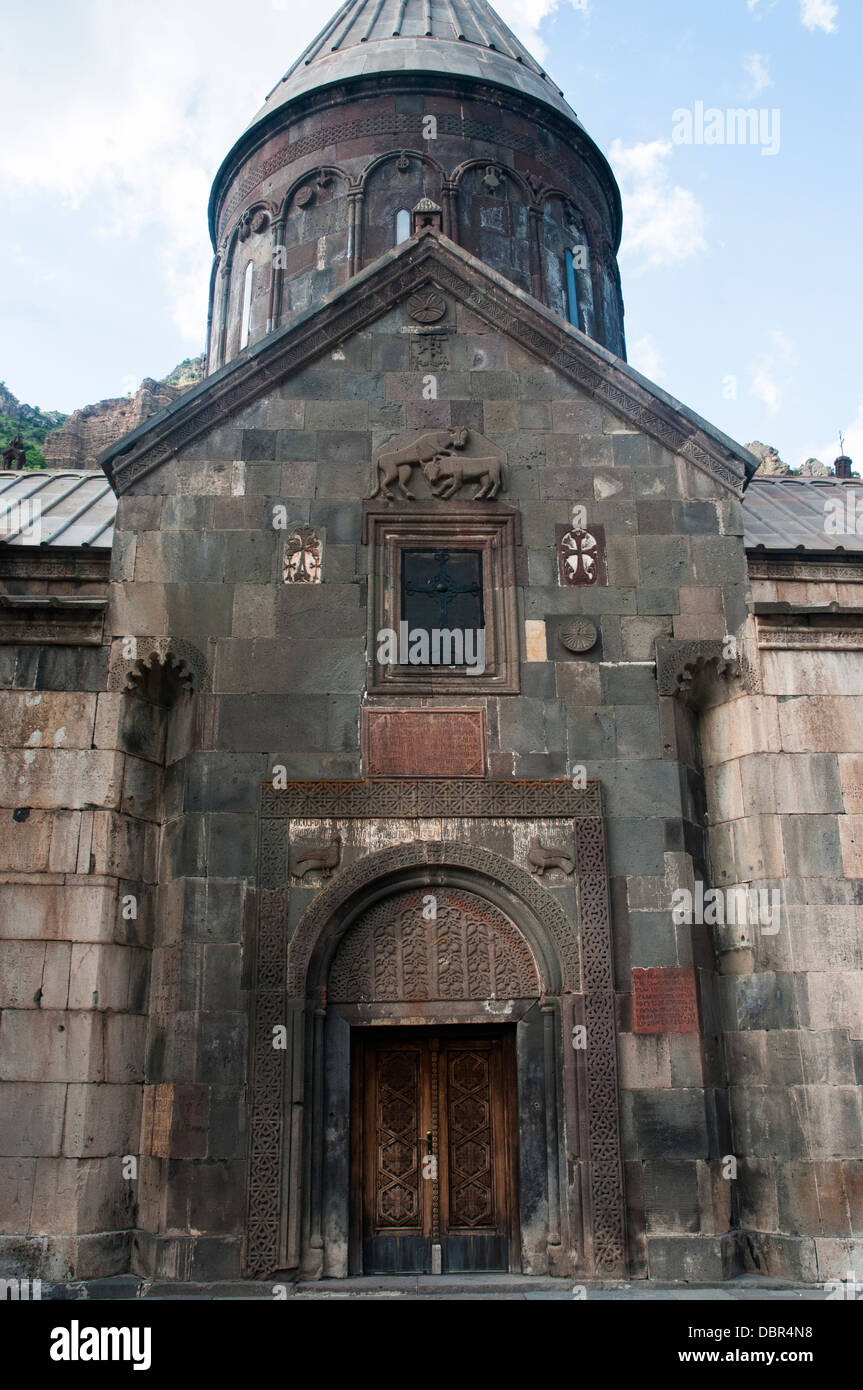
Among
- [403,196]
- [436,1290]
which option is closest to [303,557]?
[436,1290]

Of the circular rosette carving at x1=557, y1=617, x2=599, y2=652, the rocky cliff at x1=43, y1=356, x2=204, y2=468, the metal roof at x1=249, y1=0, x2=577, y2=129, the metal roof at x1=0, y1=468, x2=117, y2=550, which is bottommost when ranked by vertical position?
the circular rosette carving at x1=557, y1=617, x2=599, y2=652

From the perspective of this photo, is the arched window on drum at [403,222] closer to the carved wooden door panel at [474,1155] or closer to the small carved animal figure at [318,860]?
the small carved animal figure at [318,860]

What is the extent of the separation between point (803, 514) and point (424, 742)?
20.7ft

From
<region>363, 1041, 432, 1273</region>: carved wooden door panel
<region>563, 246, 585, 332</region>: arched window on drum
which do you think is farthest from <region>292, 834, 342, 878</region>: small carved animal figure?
<region>563, 246, 585, 332</region>: arched window on drum

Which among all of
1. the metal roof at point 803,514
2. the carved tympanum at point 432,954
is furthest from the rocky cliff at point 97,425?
the carved tympanum at point 432,954

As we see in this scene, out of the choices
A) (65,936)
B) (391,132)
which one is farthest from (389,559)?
(391,132)

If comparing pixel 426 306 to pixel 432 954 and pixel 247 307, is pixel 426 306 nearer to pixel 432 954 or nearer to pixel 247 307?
pixel 247 307

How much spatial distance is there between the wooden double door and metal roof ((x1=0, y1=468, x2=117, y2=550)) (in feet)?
17.6

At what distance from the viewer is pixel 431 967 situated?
9445 mm

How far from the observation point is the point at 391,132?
1565 centimetres

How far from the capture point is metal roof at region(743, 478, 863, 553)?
12008 millimetres

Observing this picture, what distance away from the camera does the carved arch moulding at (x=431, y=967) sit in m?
8.74

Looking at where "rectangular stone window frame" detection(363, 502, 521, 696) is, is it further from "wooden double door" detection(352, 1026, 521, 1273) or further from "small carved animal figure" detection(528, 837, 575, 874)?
"wooden double door" detection(352, 1026, 521, 1273)
